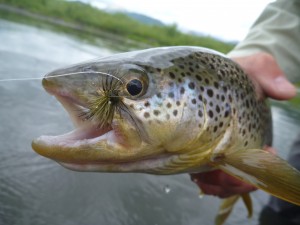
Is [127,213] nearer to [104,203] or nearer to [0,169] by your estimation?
[104,203]

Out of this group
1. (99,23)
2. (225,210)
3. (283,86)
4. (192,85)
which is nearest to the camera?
(192,85)

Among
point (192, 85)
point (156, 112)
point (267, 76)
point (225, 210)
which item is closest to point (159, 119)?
point (156, 112)

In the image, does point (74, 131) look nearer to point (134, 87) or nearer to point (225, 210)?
point (134, 87)

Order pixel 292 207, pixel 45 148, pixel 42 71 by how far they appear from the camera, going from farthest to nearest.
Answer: pixel 42 71, pixel 292 207, pixel 45 148

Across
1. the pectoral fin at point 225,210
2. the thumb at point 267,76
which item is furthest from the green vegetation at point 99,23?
the thumb at point 267,76

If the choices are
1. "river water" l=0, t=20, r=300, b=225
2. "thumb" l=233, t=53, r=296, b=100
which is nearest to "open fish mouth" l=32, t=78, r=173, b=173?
"river water" l=0, t=20, r=300, b=225

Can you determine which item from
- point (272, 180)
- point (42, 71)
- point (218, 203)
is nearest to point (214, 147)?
point (272, 180)

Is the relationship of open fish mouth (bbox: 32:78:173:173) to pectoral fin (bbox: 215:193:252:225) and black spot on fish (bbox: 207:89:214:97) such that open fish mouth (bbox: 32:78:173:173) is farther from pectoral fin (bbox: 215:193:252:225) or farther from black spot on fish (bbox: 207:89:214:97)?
pectoral fin (bbox: 215:193:252:225)
